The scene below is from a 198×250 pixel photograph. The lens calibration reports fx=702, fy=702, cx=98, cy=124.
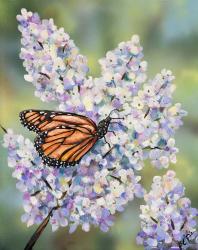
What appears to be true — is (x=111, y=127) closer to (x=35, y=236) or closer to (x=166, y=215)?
(x=166, y=215)

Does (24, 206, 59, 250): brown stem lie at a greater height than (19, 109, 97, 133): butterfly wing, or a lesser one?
lesser

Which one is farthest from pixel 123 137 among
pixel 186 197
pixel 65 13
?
pixel 65 13

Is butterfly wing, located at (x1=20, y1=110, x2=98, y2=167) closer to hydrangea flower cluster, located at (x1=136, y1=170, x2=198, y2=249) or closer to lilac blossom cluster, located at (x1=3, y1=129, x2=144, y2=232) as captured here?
lilac blossom cluster, located at (x1=3, y1=129, x2=144, y2=232)
